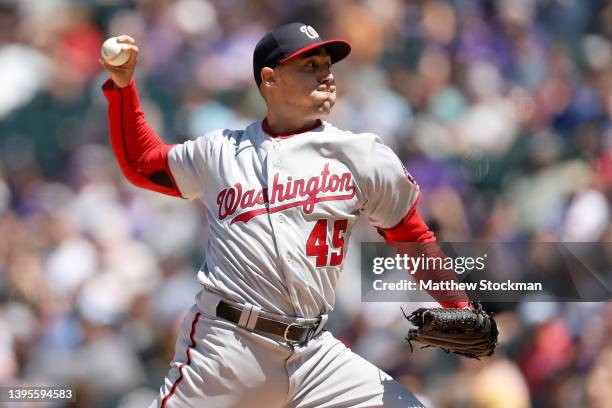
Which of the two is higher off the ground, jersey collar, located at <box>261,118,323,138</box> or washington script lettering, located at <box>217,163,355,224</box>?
jersey collar, located at <box>261,118,323,138</box>

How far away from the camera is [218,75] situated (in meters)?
4.83

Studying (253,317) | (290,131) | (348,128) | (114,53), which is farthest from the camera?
(348,128)

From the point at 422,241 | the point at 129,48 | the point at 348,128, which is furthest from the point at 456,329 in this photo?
the point at 348,128

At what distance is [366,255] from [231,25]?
5.05 feet

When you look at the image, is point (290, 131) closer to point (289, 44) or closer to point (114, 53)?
point (289, 44)

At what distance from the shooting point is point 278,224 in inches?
97.1

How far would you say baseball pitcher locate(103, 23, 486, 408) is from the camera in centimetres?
242

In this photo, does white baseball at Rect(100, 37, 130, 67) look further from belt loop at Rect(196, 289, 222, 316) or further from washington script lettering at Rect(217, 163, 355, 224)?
belt loop at Rect(196, 289, 222, 316)

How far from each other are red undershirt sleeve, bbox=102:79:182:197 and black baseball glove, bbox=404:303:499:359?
2.65ft

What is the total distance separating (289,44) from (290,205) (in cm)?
48

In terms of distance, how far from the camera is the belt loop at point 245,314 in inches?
95.3

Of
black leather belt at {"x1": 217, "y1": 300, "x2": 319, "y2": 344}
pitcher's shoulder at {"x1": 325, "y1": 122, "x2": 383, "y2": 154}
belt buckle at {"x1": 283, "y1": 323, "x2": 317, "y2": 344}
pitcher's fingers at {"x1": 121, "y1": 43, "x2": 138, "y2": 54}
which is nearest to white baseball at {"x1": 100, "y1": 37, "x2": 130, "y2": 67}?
pitcher's fingers at {"x1": 121, "y1": 43, "x2": 138, "y2": 54}

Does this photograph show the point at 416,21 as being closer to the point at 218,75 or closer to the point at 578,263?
the point at 218,75

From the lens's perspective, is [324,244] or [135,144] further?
[135,144]
